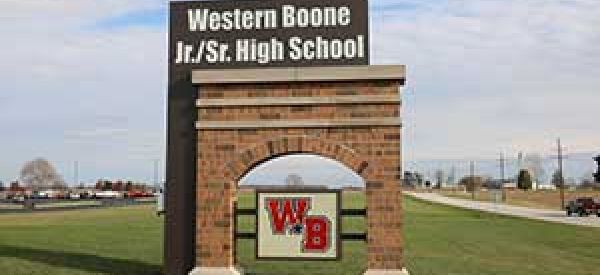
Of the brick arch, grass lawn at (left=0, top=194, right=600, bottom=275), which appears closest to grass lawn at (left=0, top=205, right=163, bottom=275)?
grass lawn at (left=0, top=194, right=600, bottom=275)

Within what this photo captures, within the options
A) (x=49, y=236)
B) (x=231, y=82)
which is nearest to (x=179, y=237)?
(x=231, y=82)

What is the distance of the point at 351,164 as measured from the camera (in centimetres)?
1090

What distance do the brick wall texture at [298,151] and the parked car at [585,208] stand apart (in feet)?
161

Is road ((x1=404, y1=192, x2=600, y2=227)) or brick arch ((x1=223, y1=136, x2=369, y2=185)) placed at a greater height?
brick arch ((x1=223, y1=136, x2=369, y2=185))

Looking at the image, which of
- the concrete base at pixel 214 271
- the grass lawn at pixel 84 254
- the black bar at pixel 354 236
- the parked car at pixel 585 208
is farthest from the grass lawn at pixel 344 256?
the parked car at pixel 585 208

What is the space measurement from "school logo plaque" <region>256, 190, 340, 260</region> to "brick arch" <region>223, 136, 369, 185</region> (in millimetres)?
487

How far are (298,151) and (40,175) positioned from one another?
158 m

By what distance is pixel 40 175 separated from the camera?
159250 mm

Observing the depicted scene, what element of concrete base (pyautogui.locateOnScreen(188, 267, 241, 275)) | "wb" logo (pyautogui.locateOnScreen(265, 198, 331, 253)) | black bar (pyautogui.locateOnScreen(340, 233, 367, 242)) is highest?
"wb" logo (pyautogui.locateOnScreen(265, 198, 331, 253))

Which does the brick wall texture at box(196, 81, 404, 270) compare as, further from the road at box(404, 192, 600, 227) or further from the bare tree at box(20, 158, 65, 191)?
the bare tree at box(20, 158, 65, 191)

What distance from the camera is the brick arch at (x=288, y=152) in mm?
10914

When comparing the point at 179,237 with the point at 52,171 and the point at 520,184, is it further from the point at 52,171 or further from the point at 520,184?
the point at 52,171

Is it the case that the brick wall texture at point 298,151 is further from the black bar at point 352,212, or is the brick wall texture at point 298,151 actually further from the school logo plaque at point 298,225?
the school logo plaque at point 298,225

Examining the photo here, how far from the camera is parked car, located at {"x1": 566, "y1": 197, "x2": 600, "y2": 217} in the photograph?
5619cm
